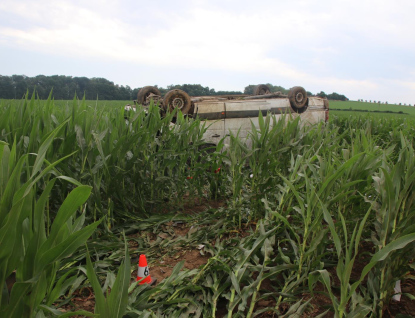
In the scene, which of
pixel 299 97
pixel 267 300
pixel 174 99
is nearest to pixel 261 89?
pixel 299 97

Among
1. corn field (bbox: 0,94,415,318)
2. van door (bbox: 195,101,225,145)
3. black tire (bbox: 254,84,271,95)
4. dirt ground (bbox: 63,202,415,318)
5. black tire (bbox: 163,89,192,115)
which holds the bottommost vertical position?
dirt ground (bbox: 63,202,415,318)

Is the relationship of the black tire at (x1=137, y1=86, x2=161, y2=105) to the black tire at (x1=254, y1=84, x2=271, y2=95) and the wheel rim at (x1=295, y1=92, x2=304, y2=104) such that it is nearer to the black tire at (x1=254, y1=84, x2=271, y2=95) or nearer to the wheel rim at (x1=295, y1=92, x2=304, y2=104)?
the wheel rim at (x1=295, y1=92, x2=304, y2=104)

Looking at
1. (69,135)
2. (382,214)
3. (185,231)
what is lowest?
(185,231)

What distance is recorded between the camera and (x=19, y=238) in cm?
125

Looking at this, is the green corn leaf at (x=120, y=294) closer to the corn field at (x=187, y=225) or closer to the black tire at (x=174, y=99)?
Result: the corn field at (x=187, y=225)

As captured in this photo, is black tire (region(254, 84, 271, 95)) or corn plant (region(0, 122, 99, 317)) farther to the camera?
black tire (region(254, 84, 271, 95))

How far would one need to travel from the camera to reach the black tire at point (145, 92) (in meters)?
9.29

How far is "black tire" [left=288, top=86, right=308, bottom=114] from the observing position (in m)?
9.62

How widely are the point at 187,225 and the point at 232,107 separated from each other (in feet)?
17.3

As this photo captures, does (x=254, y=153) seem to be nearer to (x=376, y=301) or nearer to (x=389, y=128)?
(x=376, y=301)

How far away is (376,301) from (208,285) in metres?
1.05

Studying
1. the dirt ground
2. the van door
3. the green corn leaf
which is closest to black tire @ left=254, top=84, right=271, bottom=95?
the van door

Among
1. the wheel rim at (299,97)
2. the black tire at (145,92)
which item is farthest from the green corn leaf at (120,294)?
the wheel rim at (299,97)

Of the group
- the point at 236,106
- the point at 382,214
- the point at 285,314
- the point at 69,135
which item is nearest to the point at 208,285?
the point at 285,314
